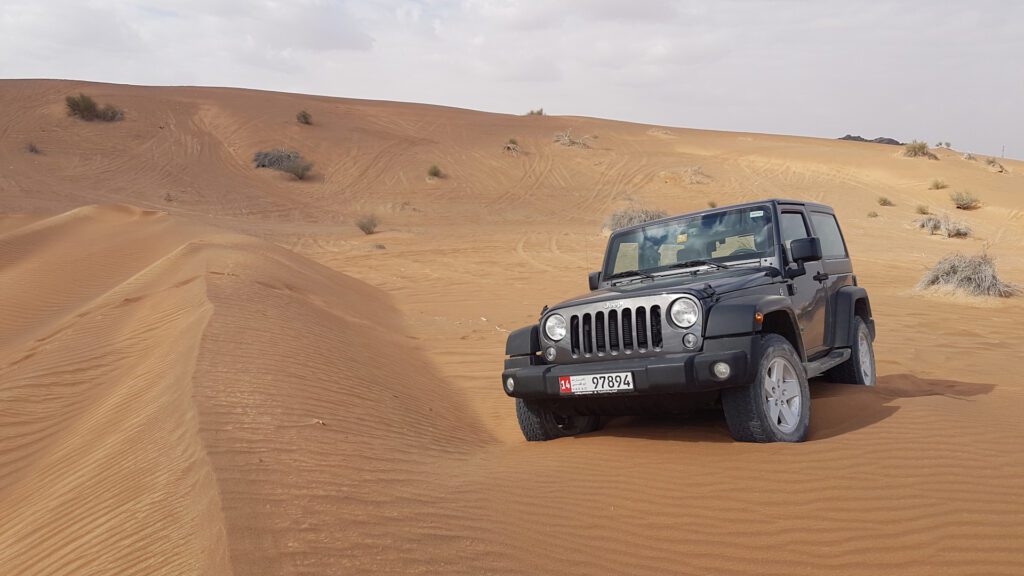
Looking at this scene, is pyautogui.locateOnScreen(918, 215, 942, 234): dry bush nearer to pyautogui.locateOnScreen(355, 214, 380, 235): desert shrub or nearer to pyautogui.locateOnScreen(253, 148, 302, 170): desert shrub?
pyautogui.locateOnScreen(355, 214, 380, 235): desert shrub

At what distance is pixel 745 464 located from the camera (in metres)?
4.28

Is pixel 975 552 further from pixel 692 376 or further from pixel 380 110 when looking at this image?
pixel 380 110

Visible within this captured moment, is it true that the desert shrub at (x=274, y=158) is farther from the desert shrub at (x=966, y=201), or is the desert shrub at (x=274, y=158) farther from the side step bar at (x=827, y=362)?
the side step bar at (x=827, y=362)

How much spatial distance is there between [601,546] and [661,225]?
130 inches

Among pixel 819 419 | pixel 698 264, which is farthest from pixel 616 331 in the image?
pixel 819 419

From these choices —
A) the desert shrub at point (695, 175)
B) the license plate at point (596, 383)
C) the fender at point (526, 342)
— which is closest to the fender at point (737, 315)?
the license plate at point (596, 383)

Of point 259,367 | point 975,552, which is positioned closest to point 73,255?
point 259,367

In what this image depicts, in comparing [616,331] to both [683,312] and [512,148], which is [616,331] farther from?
[512,148]

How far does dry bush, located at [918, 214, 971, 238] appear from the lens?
24125 millimetres

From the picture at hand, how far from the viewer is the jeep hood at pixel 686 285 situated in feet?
15.6

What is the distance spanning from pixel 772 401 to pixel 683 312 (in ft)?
2.61

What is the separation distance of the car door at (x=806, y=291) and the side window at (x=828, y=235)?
35cm

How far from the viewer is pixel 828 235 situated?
6969 millimetres

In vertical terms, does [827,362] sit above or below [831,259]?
below
